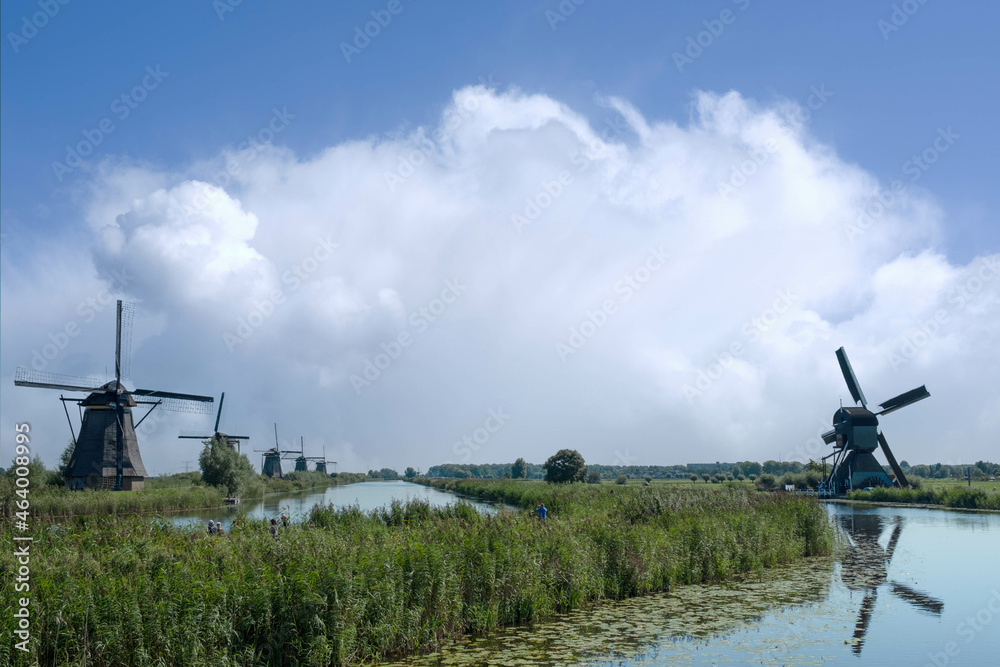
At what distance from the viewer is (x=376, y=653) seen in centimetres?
1059

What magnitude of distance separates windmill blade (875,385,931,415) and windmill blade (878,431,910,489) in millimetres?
2694

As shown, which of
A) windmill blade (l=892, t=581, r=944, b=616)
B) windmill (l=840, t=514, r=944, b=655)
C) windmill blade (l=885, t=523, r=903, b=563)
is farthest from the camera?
windmill blade (l=885, t=523, r=903, b=563)

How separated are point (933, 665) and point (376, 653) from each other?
849 centimetres

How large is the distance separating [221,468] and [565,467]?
30728 millimetres

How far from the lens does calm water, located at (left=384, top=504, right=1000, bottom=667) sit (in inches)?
414

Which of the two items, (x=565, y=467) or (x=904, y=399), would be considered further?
(x=565, y=467)

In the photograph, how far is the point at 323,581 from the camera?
398 inches

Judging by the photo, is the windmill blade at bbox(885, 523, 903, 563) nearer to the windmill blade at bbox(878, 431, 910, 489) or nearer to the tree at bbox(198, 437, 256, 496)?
the windmill blade at bbox(878, 431, 910, 489)

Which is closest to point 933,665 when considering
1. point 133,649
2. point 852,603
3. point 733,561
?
point 852,603

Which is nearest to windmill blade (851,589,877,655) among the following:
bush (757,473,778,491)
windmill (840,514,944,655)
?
windmill (840,514,944,655)

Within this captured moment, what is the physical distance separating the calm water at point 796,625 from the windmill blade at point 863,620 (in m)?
0.02

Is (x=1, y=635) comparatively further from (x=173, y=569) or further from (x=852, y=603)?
(x=852, y=603)

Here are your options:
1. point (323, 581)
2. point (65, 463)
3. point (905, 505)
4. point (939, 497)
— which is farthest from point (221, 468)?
point (939, 497)

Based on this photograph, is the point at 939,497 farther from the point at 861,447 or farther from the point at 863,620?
the point at 863,620
